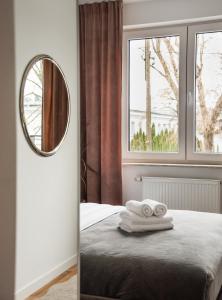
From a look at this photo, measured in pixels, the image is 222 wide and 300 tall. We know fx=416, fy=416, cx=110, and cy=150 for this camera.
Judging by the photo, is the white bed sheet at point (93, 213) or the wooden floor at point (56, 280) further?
the white bed sheet at point (93, 213)

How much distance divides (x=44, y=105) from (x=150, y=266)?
1.06 meters

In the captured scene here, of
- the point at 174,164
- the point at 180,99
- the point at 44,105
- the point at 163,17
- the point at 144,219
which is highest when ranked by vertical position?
the point at 163,17

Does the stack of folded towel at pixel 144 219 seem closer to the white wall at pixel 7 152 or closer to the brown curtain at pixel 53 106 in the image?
the brown curtain at pixel 53 106

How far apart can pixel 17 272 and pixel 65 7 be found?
72 centimetres

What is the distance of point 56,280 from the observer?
1.15 m

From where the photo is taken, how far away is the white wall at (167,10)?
3848 mm

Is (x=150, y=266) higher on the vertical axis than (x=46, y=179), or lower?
lower

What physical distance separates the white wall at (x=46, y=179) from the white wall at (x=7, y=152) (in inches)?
0.6

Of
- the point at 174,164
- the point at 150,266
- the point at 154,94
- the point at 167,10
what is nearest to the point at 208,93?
the point at 154,94

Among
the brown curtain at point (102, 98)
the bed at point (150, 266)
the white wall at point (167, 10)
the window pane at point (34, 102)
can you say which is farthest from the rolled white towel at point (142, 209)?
the white wall at point (167, 10)

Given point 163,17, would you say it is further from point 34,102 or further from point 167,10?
point 34,102

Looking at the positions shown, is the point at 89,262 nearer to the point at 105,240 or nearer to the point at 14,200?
the point at 105,240

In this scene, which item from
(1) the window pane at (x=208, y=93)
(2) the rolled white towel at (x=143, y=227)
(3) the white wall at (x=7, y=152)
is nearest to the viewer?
(3) the white wall at (x=7, y=152)

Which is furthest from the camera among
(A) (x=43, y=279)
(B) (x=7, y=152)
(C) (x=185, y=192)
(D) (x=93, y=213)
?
(C) (x=185, y=192)
